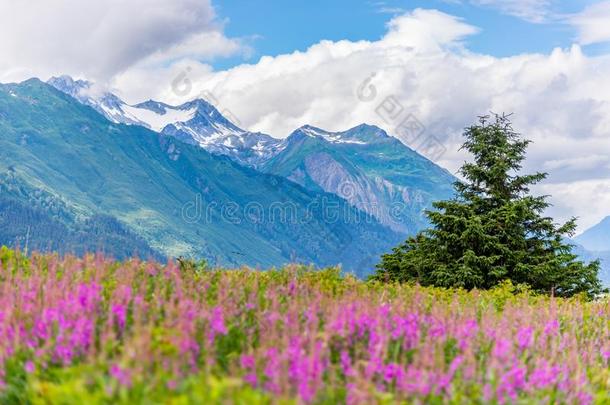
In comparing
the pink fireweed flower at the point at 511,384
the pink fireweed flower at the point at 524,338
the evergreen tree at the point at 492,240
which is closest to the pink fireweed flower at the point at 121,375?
the pink fireweed flower at the point at 511,384

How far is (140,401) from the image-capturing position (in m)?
4.36

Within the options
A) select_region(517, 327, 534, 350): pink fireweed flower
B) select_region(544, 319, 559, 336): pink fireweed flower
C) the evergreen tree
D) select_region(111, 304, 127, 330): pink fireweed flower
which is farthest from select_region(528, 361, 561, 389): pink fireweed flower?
the evergreen tree

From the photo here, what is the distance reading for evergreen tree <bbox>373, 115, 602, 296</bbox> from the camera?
40594 millimetres

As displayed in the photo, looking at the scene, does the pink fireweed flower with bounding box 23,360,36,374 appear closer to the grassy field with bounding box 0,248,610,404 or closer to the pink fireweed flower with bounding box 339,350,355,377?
the grassy field with bounding box 0,248,610,404

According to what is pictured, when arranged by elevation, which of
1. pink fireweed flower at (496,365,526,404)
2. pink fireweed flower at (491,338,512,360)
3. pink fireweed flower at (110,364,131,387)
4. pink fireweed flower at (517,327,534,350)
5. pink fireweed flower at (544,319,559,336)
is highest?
pink fireweed flower at (544,319,559,336)

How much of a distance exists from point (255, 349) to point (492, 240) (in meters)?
37.1

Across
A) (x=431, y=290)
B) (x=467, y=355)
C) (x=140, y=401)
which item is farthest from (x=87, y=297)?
(x=431, y=290)

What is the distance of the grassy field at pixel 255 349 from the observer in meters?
4.72

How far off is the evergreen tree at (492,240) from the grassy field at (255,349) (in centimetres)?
2929

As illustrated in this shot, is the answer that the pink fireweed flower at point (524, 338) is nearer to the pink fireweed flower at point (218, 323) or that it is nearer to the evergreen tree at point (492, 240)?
the pink fireweed flower at point (218, 323)

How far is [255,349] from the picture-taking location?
6172mm

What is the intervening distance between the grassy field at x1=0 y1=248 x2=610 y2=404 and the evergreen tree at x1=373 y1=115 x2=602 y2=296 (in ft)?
96.1

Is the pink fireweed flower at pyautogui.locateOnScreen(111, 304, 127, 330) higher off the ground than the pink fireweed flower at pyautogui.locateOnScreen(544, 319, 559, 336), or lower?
lower

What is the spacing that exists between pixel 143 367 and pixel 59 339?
1.29m
